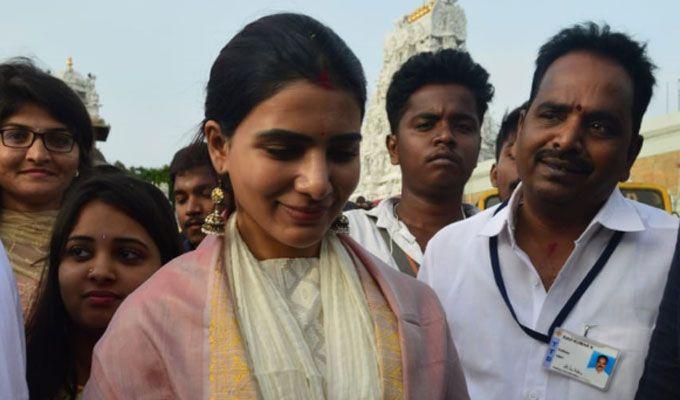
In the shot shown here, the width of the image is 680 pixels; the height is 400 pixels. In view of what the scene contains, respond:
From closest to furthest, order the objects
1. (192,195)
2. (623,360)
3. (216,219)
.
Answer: (216,219) → (623,360) → (192,195)

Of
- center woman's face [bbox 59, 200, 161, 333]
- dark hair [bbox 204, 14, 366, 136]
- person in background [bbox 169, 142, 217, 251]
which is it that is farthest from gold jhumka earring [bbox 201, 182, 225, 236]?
person in background [bbox 169, 142, 217, 251]

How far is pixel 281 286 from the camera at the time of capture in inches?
63.4

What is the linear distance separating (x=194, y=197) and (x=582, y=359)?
2612mm

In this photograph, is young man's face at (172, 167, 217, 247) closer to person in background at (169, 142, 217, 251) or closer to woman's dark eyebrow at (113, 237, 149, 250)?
person in background at (169, 142, 217, 251)

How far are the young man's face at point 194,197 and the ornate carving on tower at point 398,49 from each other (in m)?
22.5

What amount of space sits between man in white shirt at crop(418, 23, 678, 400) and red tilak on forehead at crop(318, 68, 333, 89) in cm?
91

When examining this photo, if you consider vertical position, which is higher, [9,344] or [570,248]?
[570,248]

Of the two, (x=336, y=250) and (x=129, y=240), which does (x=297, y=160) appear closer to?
(x=336, y=250)

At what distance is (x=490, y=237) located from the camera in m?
2.30

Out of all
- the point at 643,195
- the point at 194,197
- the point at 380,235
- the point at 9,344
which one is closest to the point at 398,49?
the point at 643,195

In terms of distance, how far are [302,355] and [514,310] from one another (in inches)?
35.9

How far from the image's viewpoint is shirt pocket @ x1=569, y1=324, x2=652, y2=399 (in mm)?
1947

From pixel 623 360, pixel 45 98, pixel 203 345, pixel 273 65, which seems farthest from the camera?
pixel 45 98

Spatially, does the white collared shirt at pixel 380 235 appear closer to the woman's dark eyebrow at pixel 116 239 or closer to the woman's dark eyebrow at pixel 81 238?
the woman's dark eyebrow at pixel 116 239
